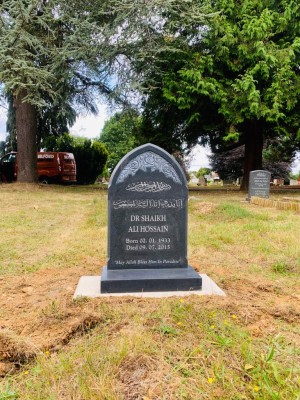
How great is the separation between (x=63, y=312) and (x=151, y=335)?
854 millimetres

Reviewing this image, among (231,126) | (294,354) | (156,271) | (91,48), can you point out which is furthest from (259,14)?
(294,354)

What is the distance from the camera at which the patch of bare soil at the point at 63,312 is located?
2.53 m

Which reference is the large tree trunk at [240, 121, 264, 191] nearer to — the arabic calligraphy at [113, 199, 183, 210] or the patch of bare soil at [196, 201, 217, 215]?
the patch of bare soil at [196, 201, 217, 215]

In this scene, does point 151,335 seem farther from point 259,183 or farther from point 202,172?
point 202,172

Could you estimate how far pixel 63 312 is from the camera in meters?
3.11

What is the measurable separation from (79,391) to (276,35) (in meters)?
17.2

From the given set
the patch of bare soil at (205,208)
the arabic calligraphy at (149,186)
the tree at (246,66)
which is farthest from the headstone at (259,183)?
the arabic calligraphy at (149,186)

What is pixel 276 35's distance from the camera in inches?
635

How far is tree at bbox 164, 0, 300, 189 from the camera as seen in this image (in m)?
14.2

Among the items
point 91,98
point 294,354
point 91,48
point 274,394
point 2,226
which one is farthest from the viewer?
point 91,98

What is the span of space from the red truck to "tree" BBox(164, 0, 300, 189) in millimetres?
9297

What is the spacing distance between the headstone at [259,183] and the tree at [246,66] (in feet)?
6.23

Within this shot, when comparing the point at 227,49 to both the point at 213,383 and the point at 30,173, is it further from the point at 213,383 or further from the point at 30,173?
the point at 213,383

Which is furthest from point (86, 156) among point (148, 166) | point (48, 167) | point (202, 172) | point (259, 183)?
point (202, 172)
